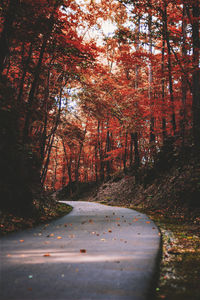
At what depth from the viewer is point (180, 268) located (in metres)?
3.29

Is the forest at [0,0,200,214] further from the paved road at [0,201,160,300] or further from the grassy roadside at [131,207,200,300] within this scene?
the grassy roadside at [131,207,200,300]

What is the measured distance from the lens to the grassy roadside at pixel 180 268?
2.47 metres

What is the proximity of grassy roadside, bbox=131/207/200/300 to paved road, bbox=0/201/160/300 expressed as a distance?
0.55 feet

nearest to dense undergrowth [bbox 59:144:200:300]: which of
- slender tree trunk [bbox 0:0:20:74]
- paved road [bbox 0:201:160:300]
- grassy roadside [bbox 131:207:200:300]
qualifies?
grassy roadside [bbox 131:207:200:300]

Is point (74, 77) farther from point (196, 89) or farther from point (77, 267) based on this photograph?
point (77, 267)

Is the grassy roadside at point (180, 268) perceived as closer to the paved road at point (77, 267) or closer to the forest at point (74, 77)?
the paved road at point (77, 267)

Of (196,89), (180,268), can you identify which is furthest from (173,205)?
(180,268)

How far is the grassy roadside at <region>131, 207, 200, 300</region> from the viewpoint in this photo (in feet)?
8.12

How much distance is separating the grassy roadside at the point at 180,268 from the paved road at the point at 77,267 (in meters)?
0.17

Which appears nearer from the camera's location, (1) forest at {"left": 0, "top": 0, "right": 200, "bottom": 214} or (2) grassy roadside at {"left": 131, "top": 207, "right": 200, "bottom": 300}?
(2) grassy roadside at {"left": 131, "top": 207, "right": 200, "bottom": 300}

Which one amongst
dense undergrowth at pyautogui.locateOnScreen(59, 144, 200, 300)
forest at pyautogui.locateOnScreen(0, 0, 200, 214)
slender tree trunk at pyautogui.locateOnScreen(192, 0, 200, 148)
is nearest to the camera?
dense undergrowth at pyautogui.locateOnScreen(59, 144, 200, 300)

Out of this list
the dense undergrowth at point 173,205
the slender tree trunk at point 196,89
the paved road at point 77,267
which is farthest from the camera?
the slender tree trunk at point 196,89

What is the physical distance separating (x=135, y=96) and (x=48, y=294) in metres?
14.5

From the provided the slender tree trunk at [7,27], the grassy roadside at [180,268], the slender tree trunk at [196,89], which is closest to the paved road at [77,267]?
the grassy roadside at [180,268]
